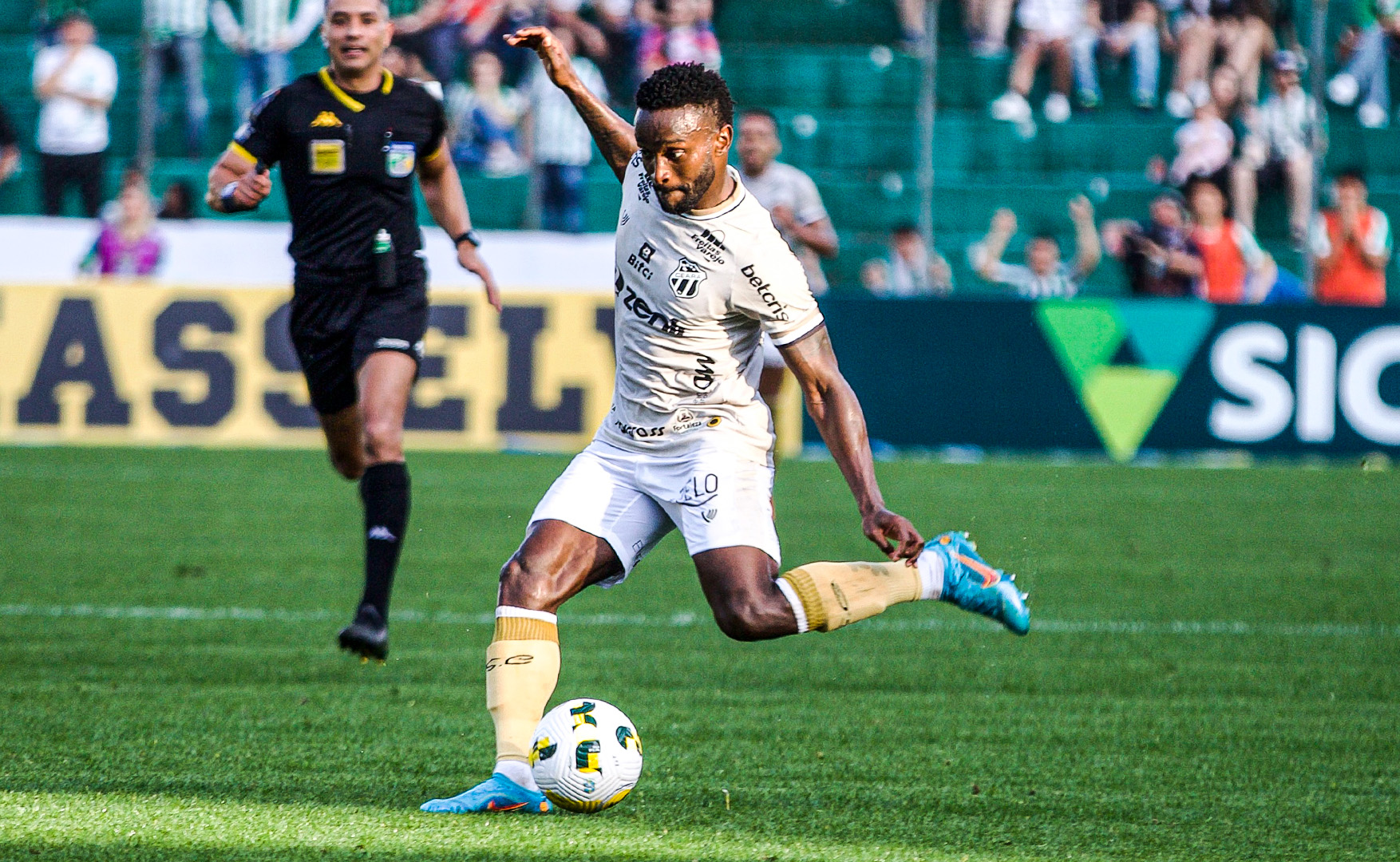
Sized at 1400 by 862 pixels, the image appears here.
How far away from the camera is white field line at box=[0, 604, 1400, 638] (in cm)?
796

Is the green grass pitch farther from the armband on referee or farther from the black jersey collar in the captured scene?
the black jersey collar

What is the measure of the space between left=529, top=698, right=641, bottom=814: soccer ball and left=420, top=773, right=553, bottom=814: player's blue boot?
46 millimetres

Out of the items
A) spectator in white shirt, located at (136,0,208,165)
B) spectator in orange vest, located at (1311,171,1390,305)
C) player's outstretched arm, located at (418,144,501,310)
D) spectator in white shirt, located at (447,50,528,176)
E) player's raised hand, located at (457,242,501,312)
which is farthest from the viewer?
spectator in white shirt, located at (136,0,208,165)

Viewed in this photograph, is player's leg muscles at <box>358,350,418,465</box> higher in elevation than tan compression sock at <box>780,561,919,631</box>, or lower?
lower

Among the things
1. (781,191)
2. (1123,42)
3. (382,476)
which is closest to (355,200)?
(382,476)

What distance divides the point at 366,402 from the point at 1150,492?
25.8ft

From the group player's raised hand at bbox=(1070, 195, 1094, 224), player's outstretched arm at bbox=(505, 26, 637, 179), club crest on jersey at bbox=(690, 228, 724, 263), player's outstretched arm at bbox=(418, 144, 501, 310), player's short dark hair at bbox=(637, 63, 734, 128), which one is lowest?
player's raised hand at bbox=(1070, 195, 1094, 224)

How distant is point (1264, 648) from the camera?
7590 millimetres

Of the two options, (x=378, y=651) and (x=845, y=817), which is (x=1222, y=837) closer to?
(x=845, y=817)

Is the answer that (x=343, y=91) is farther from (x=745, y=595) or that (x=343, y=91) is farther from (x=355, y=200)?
(x=745, y=595)

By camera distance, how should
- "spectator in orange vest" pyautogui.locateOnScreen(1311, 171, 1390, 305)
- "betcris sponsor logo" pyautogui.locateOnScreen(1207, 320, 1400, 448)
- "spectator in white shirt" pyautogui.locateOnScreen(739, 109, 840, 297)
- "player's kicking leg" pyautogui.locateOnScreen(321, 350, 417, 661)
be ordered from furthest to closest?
1. "spectator in orange vest" pyautogui.locateOnScreen(1311, 171, 1390, 305)
2. "betcris sponsor logo" pyautogui.locateOnScreen(1207, 320, 1400, 448)
3. "spectator in white shirt" pyautogui.locateOnScreen(739, 109, 840, 297)
4. "player's kicking leg" pyautogui.locateOnScreen(321, 350, 417, 661)

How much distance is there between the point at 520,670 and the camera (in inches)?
191

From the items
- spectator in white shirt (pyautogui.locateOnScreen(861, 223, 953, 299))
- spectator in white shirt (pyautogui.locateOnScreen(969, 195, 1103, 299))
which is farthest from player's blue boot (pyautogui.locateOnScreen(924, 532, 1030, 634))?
spectator in white shirt (pyautogui.locateOnScreen(969, 195, 1103, 299))

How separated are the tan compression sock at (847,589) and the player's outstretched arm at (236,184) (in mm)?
2434
